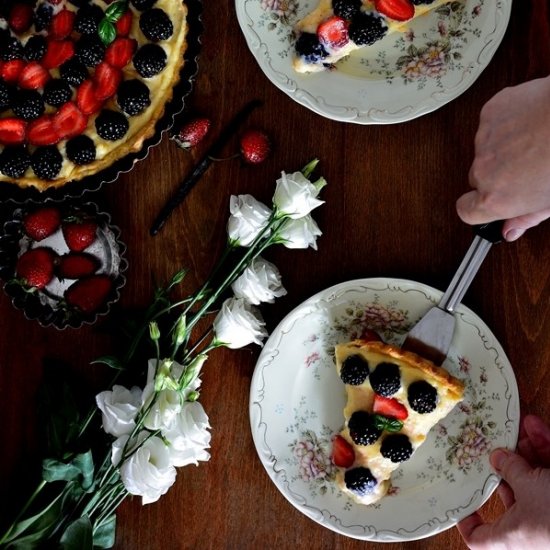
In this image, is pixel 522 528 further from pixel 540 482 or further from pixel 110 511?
pixel 110 511

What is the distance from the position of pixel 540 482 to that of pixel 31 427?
1.07m

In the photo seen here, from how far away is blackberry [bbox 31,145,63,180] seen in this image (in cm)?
148

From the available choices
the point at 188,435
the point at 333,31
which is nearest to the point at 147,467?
the point at 188,435

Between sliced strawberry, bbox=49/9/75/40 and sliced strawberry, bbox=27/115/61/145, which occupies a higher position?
sliced strawberry, bbox=49/9/75/40

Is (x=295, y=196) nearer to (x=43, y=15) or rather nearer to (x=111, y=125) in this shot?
(x=111, y=125)

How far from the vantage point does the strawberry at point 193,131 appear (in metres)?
1.58

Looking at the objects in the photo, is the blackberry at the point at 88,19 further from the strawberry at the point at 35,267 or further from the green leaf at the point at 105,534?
the green leaf at the point at 105,534

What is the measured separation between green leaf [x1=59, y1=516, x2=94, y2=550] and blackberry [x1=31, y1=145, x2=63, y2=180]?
0.68m

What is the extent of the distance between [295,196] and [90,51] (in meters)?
0.50

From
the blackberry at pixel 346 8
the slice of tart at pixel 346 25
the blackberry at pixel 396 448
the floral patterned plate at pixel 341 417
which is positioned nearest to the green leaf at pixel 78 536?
the floral patterned plate at pixel 341 417

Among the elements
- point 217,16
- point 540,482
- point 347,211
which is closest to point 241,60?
point 217,16

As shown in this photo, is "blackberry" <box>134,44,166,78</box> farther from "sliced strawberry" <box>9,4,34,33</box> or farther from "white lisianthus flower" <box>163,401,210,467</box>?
"white lisianthus flower" <box>163,401,210,467</box>

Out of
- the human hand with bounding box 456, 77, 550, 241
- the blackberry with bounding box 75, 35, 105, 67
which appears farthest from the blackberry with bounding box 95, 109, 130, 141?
the human hand with bounding box 456, 77, 550, 241

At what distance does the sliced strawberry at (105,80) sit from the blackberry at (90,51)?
0.01m
